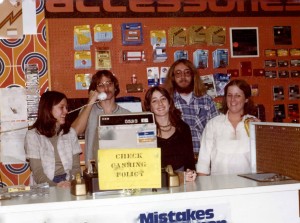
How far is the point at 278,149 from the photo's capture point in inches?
102

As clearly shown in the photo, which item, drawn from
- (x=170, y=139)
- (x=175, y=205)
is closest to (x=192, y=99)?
(x=170, y=139)

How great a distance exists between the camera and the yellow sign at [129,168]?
2.16 meters

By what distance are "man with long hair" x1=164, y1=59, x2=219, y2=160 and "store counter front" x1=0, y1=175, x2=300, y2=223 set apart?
1.76m

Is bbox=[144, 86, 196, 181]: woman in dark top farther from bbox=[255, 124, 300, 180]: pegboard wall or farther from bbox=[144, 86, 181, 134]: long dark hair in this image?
bbox=[255, 124, 300, 180]: pegboard wall

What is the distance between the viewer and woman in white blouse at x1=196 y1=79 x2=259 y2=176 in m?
3.21

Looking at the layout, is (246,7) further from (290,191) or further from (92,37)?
(290,191)

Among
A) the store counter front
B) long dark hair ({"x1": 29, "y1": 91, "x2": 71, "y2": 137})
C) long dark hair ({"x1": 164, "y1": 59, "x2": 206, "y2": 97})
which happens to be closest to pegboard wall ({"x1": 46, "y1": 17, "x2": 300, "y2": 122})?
long dark hair ({"x1": 164, "y1": 59, "x2": 206, "y2": 97})

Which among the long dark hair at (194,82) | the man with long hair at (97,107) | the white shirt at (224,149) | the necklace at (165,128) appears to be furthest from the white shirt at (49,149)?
the long dark hair at (194,82)

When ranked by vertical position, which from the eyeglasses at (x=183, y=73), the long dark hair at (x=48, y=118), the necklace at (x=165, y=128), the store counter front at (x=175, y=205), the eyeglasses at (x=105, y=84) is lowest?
the store counter front at (x=175, y=205)

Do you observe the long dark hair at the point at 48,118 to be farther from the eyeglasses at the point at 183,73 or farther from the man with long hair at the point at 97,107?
the eyeglasses at the point at 183,73

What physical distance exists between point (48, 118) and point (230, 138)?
1.29 m

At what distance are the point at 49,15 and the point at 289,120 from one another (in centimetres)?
305

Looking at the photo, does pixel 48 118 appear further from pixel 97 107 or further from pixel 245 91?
pixel 245 91

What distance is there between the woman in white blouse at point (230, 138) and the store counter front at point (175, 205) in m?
0.75
